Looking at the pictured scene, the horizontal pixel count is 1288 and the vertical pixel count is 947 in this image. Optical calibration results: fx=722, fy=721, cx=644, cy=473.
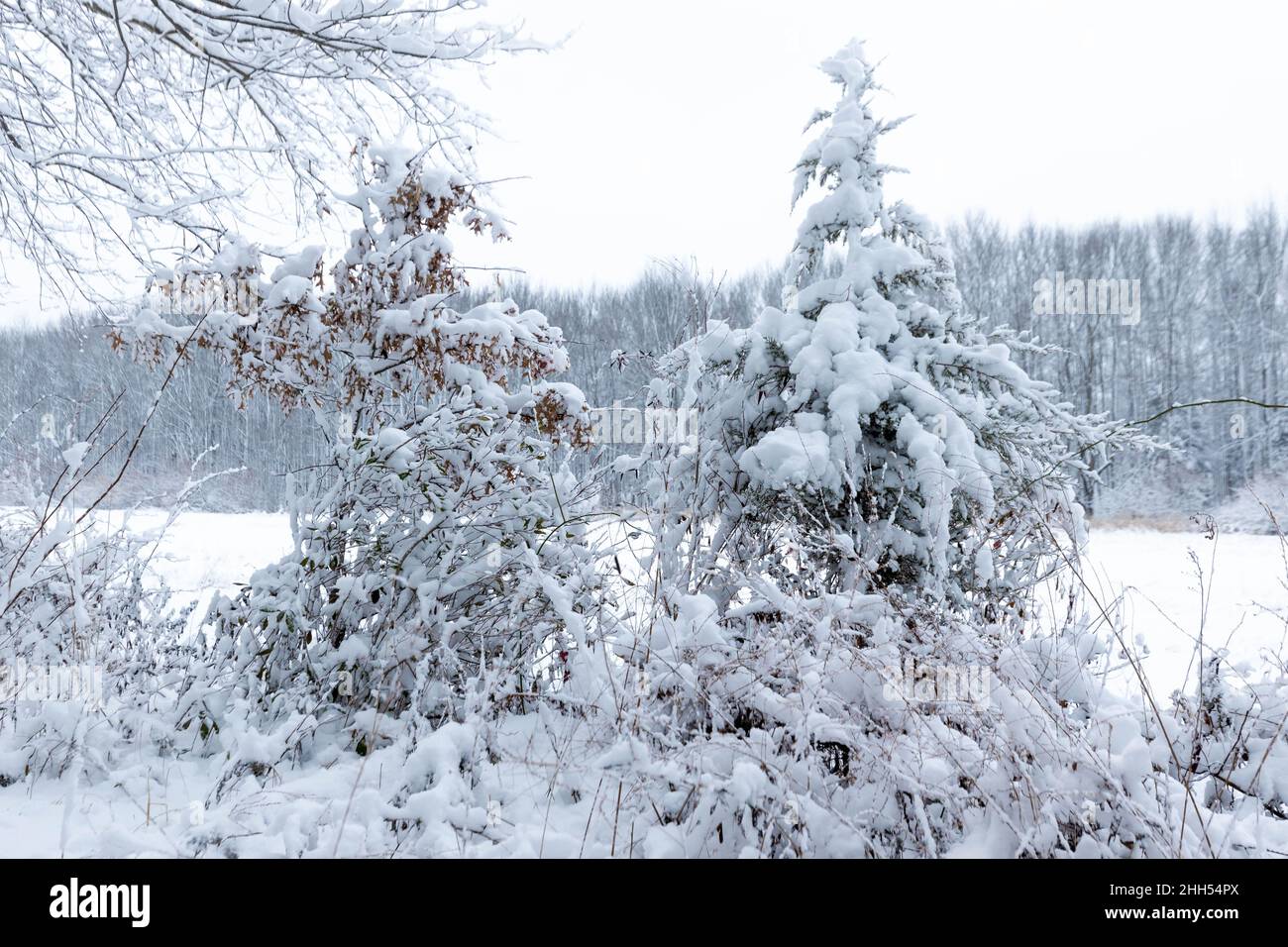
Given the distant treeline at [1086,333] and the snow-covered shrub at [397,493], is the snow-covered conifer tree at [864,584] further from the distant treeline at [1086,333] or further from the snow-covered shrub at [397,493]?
the distant treeline at [1086,333]

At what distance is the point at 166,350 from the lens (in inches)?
155

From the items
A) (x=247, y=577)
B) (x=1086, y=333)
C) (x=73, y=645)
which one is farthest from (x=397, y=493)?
(x=1086, y=333)

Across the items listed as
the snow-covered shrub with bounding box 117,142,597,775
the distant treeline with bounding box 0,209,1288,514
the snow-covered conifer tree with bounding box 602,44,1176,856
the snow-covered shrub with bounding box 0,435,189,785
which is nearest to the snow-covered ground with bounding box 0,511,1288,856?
the snow-covered shrub with bounding box 0,435,189,785

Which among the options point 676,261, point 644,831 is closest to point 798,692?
point 644,831

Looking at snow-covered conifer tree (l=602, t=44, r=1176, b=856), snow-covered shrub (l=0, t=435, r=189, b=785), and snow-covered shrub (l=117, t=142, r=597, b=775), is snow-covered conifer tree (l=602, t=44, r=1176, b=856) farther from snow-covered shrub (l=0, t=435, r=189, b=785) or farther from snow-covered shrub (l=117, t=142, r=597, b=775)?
snow-covered shrub (l=0, t=435, r=189, b=785)

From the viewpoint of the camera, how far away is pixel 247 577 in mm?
5262

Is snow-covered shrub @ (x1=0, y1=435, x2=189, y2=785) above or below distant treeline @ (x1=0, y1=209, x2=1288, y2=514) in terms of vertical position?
below

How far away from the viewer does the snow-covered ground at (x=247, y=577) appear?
2125 mm

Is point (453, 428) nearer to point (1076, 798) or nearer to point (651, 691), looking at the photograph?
point (651, 691)

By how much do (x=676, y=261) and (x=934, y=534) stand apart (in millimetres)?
1776

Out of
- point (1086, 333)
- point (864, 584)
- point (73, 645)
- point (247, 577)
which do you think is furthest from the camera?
point (1086, 333)

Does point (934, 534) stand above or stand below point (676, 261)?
below

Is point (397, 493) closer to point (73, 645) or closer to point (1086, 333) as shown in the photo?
point (73, 645)

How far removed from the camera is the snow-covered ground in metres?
2.12
